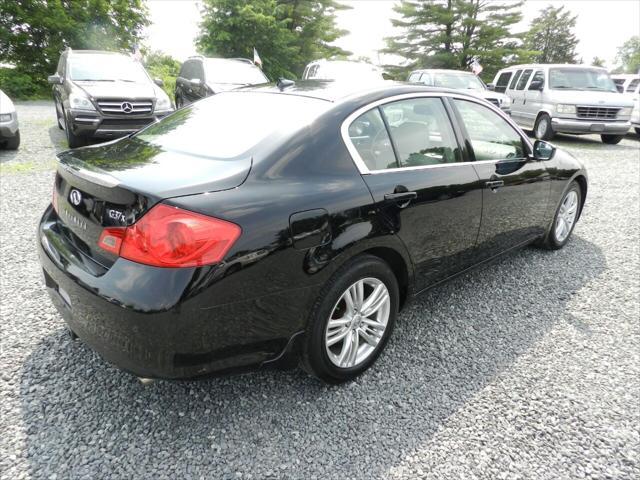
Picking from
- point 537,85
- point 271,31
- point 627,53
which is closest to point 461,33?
point 271,31

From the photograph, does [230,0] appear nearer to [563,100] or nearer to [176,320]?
[563,100]

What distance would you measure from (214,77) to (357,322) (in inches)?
363

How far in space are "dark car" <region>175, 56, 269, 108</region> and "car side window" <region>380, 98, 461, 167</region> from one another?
7.64m

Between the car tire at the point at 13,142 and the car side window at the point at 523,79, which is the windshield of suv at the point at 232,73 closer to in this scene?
the car tire at the point at 13,142

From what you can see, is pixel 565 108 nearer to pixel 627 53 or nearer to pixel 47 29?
pixel 47 29

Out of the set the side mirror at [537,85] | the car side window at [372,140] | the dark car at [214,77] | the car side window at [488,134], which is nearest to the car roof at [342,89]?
the car side window at [372,140]

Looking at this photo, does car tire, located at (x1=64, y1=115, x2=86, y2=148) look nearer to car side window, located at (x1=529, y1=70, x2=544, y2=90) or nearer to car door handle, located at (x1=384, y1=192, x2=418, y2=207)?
car door handle, located at (x1=384, y1=192, x2=418, y2=207)

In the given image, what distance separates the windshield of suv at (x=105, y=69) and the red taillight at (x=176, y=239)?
8.28 metres

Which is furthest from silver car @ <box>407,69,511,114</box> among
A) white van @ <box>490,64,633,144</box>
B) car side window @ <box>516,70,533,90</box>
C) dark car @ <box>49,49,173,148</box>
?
dark car @ <box>49,49,173,148</box>

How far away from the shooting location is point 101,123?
7863mm

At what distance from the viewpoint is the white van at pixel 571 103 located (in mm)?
11578

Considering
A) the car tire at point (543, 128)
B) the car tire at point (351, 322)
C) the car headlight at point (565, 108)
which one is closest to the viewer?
the car tire at point (351, 322)

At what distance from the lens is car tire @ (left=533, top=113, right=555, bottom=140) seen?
1195cm

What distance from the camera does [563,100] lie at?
38.2 ft
